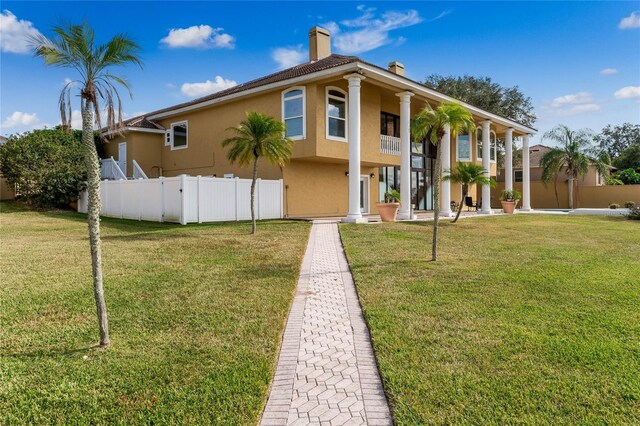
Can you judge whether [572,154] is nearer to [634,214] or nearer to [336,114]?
[634,214]

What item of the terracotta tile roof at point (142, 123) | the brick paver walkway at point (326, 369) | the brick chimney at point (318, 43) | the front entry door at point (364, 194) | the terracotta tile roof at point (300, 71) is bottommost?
the brick paver walkway at point (326, 369)

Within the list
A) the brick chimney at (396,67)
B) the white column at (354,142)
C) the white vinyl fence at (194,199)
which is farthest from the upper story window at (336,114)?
the brick chimney at (396,67)

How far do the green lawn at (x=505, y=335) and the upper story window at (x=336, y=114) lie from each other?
29.5 ft

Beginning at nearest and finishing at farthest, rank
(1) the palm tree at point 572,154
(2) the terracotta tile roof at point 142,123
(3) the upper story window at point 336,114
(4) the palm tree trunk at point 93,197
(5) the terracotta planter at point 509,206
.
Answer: (4) the palm tree trunk at point 93,197, (3) the upper story window at point 336,114, (2) the terracotta tile roof at point 142,123, (5) the terracotta planter at point 509,206, (1) the palm tree at point 572,154

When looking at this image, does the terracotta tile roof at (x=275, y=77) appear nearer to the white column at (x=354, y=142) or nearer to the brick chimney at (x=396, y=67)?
the white column at (x=354, y=142)

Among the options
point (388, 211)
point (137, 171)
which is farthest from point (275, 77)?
point (137, 171)

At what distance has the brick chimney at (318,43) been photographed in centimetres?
2225

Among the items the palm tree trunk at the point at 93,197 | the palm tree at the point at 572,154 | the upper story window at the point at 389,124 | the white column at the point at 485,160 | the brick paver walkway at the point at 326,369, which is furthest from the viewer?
the palm tree at the point at 572,154

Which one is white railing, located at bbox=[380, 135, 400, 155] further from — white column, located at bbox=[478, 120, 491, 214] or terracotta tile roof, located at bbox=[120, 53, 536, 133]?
Answer: white column, located at bbox=[478, 120, 491, 214]

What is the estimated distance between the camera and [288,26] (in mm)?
18172

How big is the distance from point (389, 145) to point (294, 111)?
5.65 metres

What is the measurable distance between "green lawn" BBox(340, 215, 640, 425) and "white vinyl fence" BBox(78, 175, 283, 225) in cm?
830

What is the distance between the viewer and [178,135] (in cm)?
2280

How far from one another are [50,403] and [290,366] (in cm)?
201
